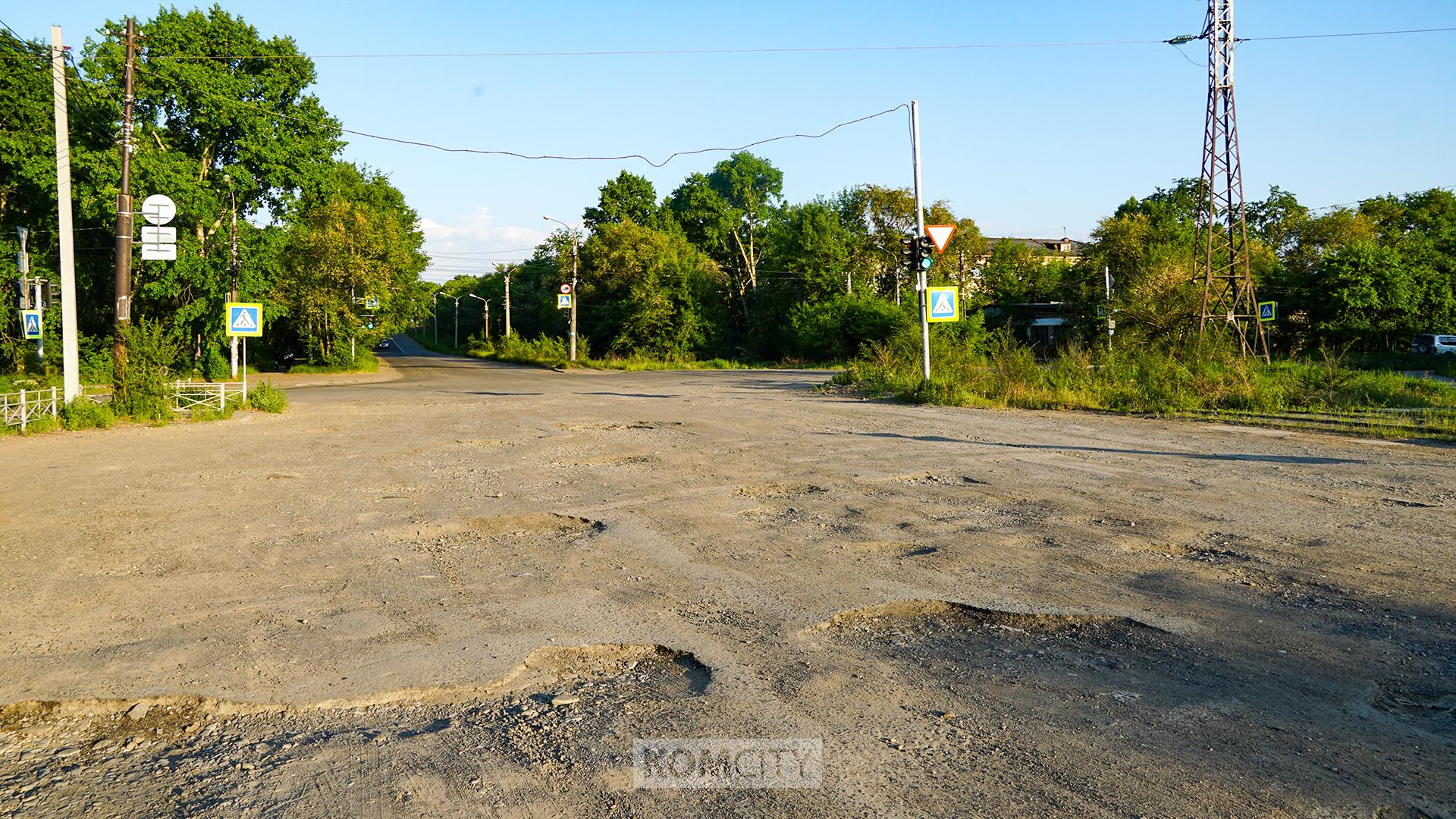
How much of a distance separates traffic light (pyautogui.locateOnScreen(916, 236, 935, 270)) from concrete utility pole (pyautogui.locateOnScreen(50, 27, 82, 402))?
704 inches

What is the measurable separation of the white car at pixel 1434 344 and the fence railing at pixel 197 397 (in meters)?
45.8

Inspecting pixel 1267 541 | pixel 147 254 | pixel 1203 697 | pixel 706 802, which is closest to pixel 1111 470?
pixel 1267 541

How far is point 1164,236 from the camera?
54.2 meters

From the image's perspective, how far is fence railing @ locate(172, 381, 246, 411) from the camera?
807 inches

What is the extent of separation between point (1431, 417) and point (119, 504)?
18460 millimetres

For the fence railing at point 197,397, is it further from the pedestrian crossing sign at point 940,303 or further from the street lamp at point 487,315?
the street lamp at point 487,315

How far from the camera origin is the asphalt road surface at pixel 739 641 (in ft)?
11.1

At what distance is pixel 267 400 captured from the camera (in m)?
22.7

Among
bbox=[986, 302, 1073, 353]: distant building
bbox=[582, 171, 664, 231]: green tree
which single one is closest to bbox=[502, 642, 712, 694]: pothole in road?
bbox=[986, 302, 1073, 353]: distant building

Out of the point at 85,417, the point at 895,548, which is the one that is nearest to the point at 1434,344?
the point at 895,548

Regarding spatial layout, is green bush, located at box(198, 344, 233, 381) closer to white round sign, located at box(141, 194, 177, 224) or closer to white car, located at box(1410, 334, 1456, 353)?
white round sign, located at box(141, 194, 177, 224)

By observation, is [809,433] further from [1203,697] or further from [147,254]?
[147,254]

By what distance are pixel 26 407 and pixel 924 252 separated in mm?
18595

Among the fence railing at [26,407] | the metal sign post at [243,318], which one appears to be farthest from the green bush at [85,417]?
the metal sign post at [243,318]
